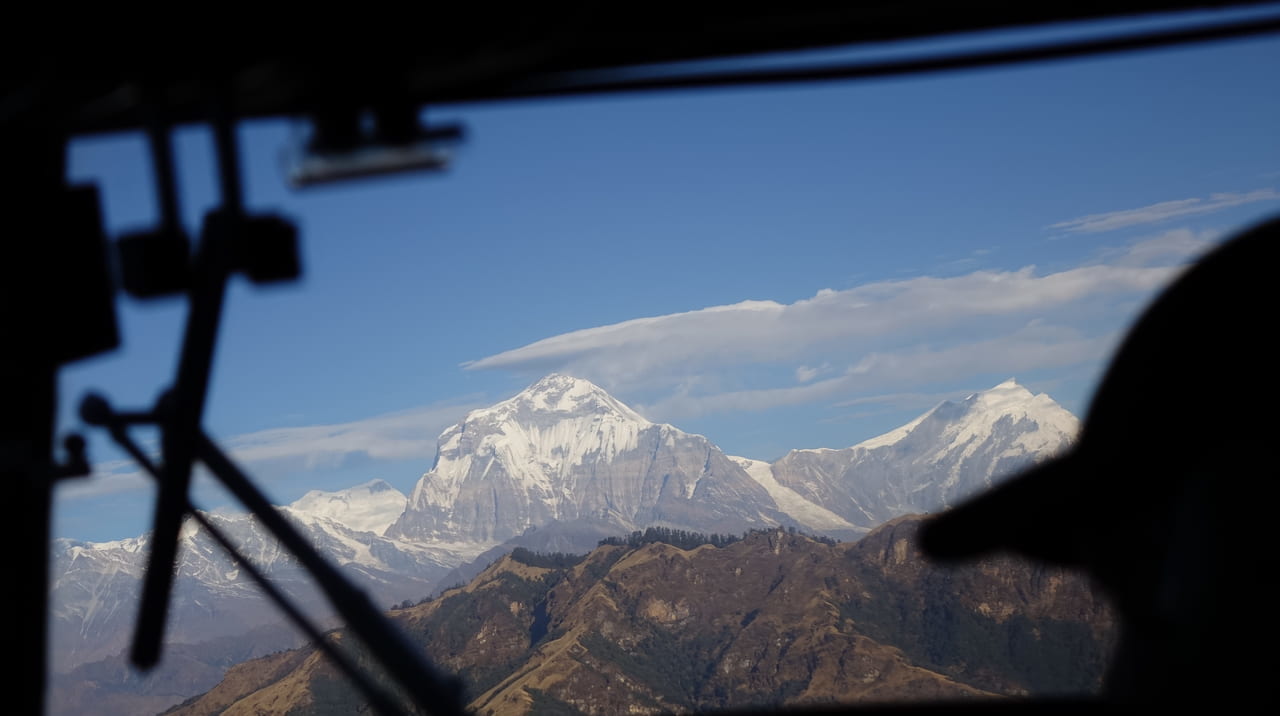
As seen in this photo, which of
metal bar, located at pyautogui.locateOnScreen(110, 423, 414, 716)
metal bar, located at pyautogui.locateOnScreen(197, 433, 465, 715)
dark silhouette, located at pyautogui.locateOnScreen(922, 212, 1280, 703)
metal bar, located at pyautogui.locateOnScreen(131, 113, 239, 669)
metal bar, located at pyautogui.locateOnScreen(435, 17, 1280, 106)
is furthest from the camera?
metal bar, located at pyautogui.locateOnScreen(110, 423, 414, 716)

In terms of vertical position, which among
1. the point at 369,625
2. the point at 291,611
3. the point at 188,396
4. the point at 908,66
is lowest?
the point at 291,611

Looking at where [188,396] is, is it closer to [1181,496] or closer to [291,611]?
[291,611]

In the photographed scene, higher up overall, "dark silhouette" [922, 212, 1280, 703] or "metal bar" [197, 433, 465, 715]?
"dark silhouette" [922, 212, 1280, 703]

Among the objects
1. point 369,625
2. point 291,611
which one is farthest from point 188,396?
point 369,625

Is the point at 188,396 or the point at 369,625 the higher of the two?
the point at 188,396

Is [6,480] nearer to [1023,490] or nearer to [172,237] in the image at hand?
[172,237]

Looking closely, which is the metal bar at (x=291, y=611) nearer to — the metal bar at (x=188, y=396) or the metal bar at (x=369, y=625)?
the metal bar at (x=188, y=396)

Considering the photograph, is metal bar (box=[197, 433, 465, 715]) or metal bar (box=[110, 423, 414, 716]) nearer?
metal bar (box=[197, 433, 465, 715])

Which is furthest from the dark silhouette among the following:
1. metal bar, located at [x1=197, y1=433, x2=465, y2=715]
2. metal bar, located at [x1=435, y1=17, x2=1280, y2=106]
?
metal bar, located at [x1=197, y1=433, x2=465, y2=715]

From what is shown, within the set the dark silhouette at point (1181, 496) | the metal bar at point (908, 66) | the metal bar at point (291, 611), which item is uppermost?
the metal bar at point (908, 66)

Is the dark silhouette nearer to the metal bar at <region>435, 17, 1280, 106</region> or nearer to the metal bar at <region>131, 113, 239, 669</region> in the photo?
the metal bar at <region>435, 17, 1280, 106</region>

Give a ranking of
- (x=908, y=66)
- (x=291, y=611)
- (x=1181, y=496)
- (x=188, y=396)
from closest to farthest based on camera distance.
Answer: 1. (x=1181, y=496)
2. (x=908, y=66)
3. (x=188, y=396)
4. (x=291, y=611)

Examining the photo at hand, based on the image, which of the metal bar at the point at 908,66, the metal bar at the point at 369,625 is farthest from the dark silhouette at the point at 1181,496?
the metal bar at the point at 369,625
